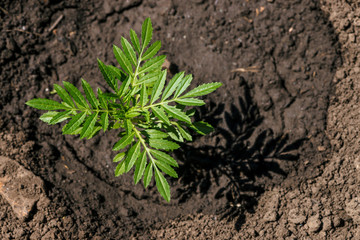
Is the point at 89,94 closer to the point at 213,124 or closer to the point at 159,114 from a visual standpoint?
the point at 159,114

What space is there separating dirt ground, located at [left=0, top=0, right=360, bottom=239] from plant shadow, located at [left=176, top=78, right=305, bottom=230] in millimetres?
10

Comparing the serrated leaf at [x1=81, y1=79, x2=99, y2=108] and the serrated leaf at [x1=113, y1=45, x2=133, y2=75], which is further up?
the serrated leaf at [x1=113, y1=45, x2=133, y2=75]

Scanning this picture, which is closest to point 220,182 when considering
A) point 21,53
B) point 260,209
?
point 260,209

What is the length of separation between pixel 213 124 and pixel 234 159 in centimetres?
42

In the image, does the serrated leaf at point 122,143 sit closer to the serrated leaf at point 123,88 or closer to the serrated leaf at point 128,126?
the serrated leaf at point 128,126

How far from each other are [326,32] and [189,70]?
1483 millimetres

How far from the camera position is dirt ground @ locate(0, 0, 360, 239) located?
3199 millimetres

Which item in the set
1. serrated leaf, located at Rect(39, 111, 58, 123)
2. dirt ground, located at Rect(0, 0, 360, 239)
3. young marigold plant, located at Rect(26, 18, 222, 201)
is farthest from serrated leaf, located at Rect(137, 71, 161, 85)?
dirt ground, located at Rect(0, 0, 360, 239)

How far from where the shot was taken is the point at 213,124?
11.1 feet

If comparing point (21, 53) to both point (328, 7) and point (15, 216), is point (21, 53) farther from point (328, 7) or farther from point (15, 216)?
point (328, 7)

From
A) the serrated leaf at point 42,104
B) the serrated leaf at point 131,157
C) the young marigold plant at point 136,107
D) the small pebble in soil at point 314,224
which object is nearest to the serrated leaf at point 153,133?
the young marigold plant at point 136,107

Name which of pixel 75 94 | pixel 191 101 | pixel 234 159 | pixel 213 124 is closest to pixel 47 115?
pixel 75 94

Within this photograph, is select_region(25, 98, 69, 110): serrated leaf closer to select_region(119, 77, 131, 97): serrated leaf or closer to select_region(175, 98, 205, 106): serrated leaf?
select_region(119, 77, 131, 97): serrated leaf

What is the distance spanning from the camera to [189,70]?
136 inches
